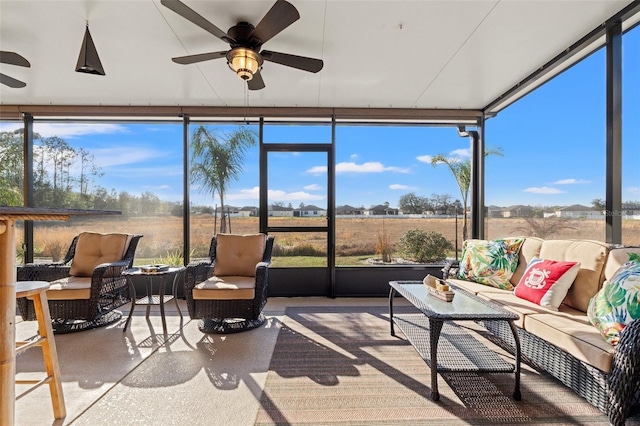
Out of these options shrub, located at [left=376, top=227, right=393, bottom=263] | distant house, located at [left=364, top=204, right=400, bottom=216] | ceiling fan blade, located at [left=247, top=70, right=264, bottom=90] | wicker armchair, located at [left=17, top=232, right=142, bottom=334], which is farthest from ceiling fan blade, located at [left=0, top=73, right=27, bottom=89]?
shrub, located at [left=376, top=227, right=393, bottom=263]

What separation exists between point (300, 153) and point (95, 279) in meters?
2.96

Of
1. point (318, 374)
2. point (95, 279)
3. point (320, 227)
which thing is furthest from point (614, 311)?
point (95, 279)

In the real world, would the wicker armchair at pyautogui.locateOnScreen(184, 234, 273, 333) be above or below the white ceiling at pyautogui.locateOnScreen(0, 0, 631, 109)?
below

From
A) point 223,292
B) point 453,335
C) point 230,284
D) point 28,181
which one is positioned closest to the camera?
point 453,335

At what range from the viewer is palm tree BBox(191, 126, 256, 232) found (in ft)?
15.2

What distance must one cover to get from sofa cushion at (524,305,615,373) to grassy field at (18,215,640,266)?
245cm

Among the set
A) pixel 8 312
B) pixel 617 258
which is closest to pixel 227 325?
pixel 8 312

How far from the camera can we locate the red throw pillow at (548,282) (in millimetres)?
2439

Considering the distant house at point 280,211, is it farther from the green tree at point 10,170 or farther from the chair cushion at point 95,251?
the green tree at point 10,170

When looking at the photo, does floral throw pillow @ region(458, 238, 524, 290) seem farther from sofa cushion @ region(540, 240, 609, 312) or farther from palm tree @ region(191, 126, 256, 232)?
palm tree @ region(191, 126, 256, 232)

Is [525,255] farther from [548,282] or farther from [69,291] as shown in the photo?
[69,291]

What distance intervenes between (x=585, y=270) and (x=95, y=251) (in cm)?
485

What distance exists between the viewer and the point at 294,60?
106 inches

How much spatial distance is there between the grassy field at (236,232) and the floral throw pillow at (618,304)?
8.42 feet
